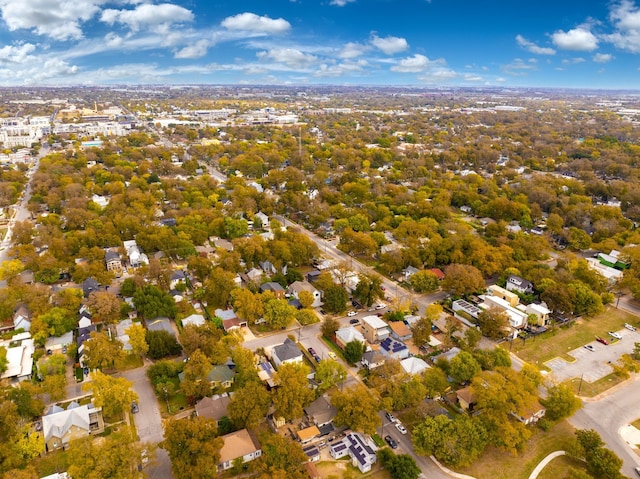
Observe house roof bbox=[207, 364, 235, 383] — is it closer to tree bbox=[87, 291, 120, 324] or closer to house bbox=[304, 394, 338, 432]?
house bbox=[304, 394, 338, 432]

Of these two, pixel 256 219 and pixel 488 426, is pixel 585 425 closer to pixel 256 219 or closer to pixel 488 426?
pixel 488 426

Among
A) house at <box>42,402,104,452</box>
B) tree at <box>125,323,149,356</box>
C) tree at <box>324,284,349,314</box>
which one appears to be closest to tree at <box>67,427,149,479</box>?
house at <box>42,402,104,452</box>

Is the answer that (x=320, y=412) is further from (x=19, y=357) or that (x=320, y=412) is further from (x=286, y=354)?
(x=19, y=357)

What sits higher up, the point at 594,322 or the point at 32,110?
the point at 32,110

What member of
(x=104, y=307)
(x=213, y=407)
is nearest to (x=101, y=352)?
(x=104, y=307)

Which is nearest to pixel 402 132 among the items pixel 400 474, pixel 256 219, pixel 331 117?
pixel 331 117
